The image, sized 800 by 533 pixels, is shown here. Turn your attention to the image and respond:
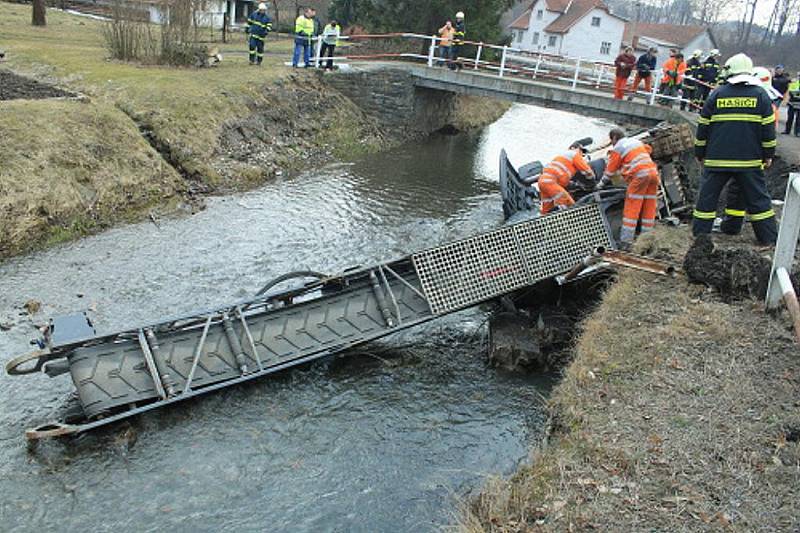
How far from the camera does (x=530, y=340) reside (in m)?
7.90

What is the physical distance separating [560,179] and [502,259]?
204 cm

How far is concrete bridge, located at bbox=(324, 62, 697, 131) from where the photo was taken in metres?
17.9

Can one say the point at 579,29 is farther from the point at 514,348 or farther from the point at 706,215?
the point at 514,348

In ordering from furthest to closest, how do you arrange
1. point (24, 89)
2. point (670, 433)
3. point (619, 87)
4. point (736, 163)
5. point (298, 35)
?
1. point (298, 35)
2. point (619, 87)
3. point (24, 89)
4. point (736, 163)
5. point (670, 433)

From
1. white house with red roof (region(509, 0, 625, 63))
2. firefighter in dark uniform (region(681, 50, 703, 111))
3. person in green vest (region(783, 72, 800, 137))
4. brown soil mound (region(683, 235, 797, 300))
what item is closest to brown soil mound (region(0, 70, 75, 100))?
brown soil mound (region(683, 235, 797, 300))

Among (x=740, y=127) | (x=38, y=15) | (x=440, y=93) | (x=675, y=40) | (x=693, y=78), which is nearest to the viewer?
(x=740, y=127)

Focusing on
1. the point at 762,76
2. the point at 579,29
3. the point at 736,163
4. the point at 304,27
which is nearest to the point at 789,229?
the point at 736,163

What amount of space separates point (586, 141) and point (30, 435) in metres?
8.45

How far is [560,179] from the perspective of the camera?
937 cm

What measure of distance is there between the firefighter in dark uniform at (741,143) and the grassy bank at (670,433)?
4.95 feet

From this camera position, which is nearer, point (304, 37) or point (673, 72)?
point (673, 72)

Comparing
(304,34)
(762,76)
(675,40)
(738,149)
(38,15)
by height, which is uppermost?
(675,40)

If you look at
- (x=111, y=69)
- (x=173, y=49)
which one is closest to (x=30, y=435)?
(x=111, y=69)

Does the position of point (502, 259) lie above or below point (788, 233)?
below
